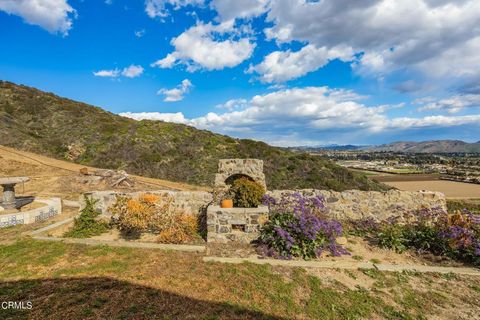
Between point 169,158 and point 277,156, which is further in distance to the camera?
point 277,156

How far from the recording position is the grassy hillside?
29516mm

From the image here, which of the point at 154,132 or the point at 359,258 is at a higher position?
the point at 154,132

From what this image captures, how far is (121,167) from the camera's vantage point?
28.9 meters

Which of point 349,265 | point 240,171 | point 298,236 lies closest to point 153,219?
point 240,171

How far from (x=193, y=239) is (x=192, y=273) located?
2.54 m

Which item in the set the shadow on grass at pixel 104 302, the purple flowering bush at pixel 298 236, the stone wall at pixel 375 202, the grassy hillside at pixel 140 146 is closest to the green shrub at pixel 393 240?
the purple flowering bush at pixel 298 236

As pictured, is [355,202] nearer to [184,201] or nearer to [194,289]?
[184,201]

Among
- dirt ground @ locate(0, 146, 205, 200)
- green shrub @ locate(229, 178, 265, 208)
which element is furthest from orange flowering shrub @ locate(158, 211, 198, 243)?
dirt ground @ locate(0, 146, 205, 200)

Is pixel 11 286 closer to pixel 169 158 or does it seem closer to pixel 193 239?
pixel 193 239

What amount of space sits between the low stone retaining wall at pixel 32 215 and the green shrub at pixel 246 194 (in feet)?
25.3

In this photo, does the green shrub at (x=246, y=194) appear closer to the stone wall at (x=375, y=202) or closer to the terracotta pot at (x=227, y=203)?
the terracotta pot at (x=227, y=203)

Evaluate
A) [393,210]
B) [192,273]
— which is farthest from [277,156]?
[192,273]

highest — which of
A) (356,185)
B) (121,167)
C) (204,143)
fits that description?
(204,143)

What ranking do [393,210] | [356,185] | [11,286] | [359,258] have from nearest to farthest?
1. [11,286]
2. [359,258]
3. [393,210]
4. [356,185]
